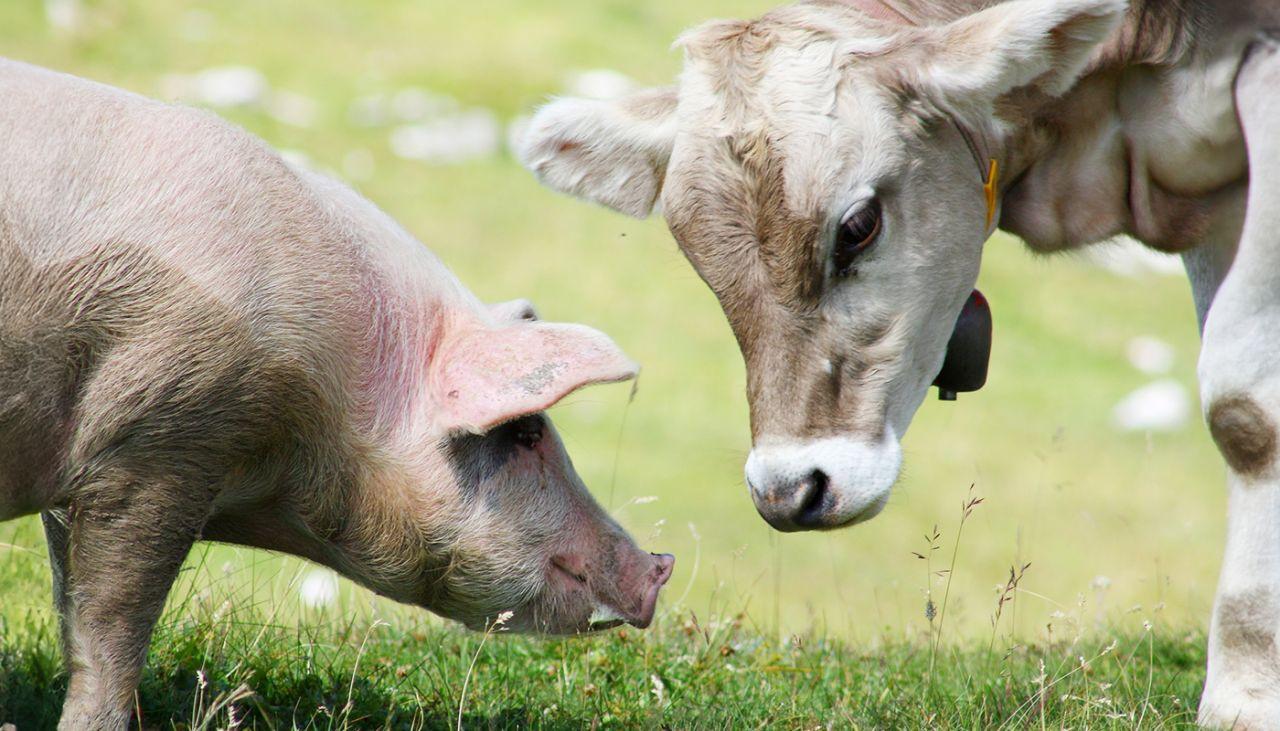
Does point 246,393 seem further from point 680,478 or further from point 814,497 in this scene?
point 680,478

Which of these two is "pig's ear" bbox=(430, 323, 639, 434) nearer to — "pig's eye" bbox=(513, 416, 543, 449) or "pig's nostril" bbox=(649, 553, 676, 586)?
"pig's eye" bbox=(513, 416, 543, 449)

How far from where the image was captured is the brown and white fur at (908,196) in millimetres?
4758

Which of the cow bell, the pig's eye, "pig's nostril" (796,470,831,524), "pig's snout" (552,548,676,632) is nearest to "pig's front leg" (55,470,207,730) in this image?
the pig's eye

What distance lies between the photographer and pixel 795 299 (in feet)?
15.9

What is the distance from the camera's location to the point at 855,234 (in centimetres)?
483

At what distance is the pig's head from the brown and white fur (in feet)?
1.87

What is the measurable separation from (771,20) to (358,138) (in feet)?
79.0

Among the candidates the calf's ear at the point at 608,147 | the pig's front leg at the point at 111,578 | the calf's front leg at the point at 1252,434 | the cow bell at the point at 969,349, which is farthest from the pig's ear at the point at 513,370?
the calf's front leg at the point at 1252,434

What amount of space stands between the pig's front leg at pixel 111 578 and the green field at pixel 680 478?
29 cm

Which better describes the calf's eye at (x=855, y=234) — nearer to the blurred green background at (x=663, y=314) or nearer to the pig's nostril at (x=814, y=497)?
the pig's nostril at (x=814, y=497)

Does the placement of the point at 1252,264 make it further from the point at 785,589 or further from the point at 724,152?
the point at 785,589

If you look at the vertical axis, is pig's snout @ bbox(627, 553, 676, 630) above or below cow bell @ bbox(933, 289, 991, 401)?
below

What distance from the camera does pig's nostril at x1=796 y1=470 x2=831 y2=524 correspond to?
15.7 ft

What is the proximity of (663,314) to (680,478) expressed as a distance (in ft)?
17.7
